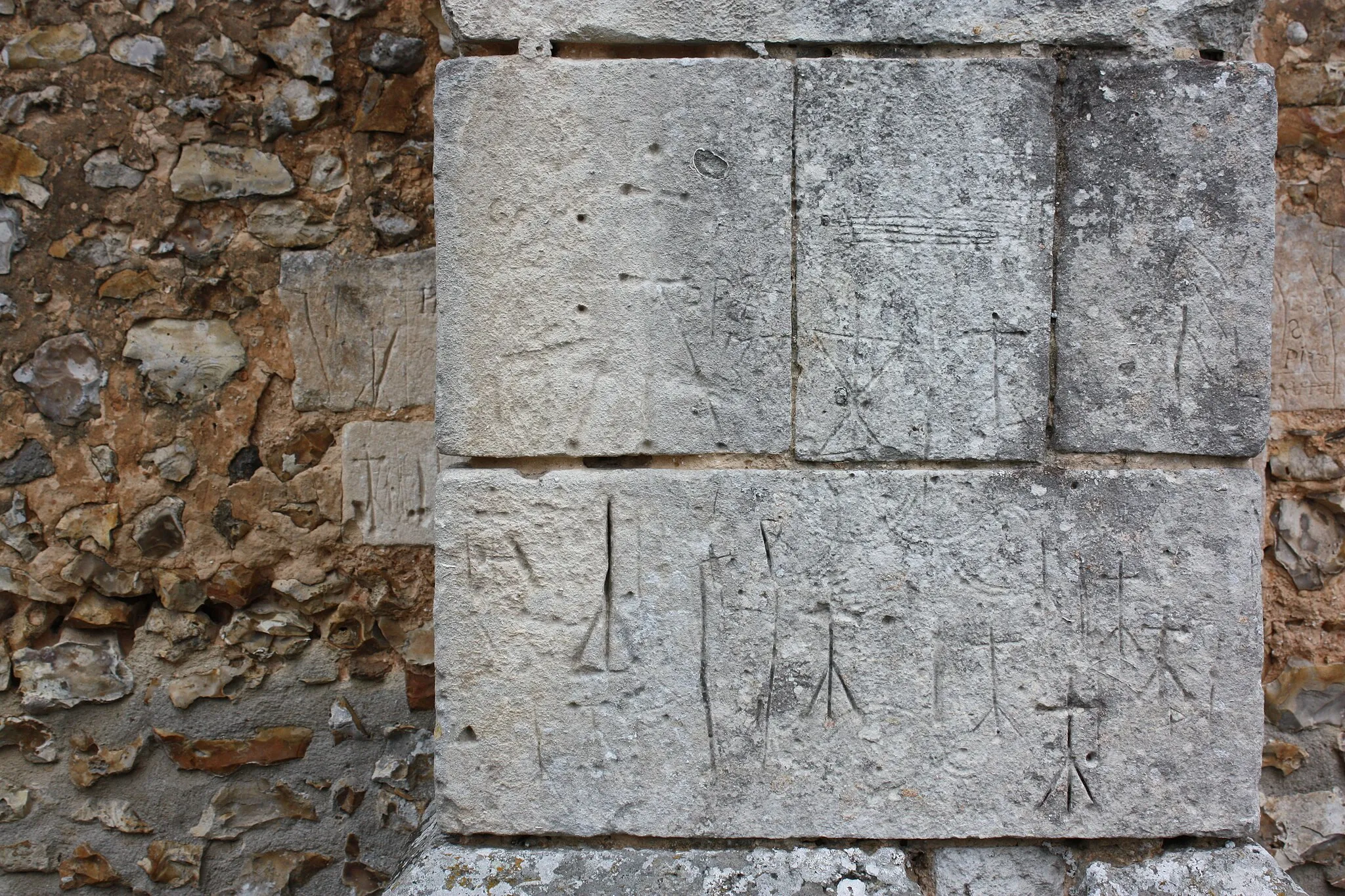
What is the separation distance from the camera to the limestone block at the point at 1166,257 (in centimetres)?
172

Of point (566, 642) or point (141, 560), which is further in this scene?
point (141, 560)

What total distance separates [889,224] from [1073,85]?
426 mm

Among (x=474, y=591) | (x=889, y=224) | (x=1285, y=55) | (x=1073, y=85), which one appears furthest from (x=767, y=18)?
(x=1285, y=55)

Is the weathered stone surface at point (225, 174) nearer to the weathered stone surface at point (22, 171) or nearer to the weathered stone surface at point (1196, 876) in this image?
the weathered stone surface at point (22, 171)

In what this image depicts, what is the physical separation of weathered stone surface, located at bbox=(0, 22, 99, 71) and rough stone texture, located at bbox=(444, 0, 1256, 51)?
4.28 ft

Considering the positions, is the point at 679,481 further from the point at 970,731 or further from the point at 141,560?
the point at 141,560

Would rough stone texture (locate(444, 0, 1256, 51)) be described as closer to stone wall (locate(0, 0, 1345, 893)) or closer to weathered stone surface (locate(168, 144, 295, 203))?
stone wall (locate(0, 0, 1345, 893))

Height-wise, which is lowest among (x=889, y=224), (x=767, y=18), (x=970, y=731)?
(x=970, y=731)

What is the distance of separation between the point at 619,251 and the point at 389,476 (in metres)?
1.08

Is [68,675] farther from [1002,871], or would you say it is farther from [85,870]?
[1002,871]

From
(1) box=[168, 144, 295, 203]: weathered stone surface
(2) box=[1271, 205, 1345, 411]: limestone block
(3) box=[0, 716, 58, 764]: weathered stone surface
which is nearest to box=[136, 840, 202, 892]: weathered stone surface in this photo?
(3) box=[0, 716, 58, 764]: weathered stone surface

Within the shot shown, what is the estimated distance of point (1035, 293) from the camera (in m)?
1.73

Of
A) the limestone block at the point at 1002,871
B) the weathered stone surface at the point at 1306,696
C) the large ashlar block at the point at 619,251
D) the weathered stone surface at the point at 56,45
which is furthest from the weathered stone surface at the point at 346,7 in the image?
the weathered stone surface at the point at 1306,696

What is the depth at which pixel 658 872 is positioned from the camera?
1737mm
